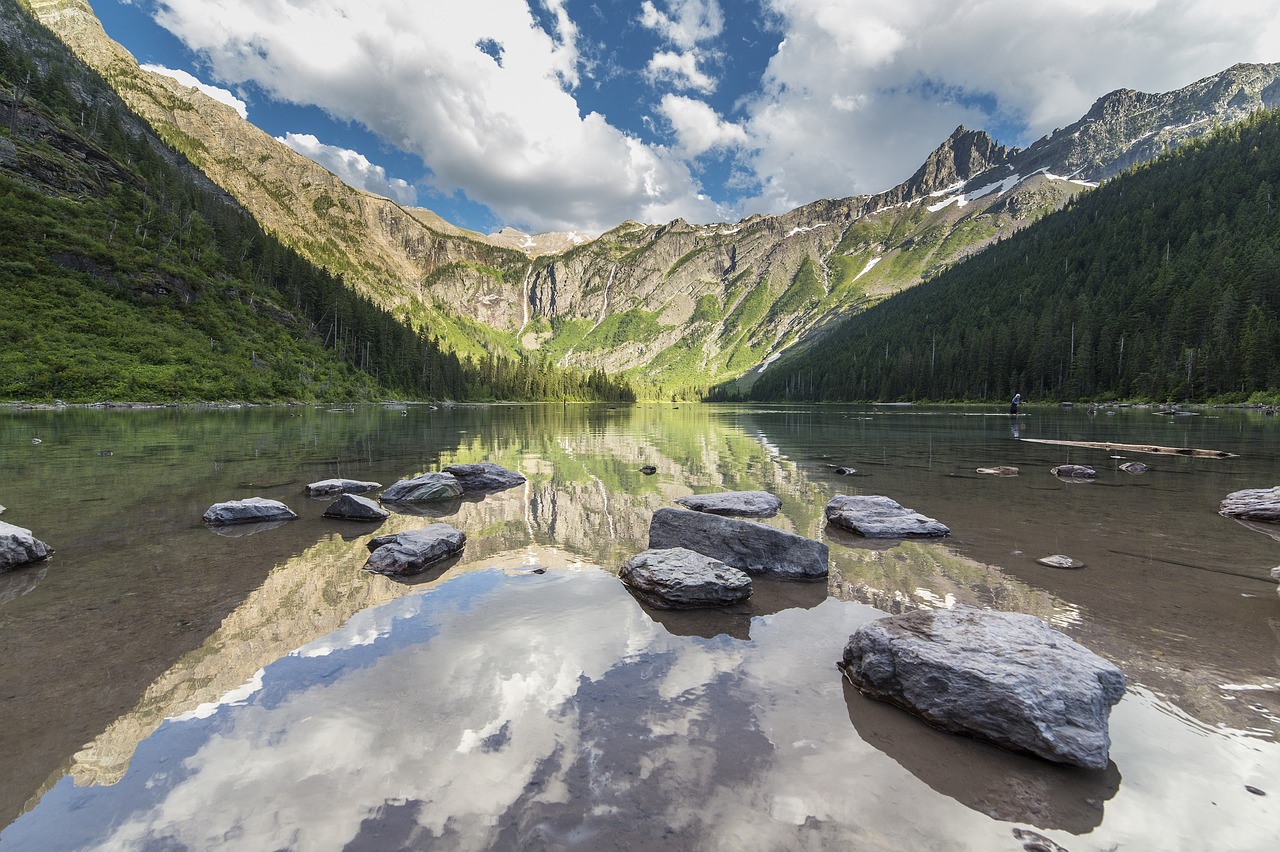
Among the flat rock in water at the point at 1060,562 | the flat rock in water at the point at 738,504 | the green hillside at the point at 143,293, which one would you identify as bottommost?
the flat rock in water at the point at 738,504

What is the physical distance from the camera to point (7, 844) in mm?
3547

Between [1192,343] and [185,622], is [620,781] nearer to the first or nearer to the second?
[185,622]

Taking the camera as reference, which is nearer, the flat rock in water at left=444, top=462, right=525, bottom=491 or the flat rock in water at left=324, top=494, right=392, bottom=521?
the flat rock in water at left=324, top=494, right=392, bottom=521

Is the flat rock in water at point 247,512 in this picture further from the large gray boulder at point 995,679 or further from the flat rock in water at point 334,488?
the large gray boulder at point 995,679

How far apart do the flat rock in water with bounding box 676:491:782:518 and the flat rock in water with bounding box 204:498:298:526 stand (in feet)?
34.7

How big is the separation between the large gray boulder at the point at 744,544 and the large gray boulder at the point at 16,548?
11371 mm

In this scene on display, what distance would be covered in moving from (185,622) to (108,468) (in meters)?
18.6

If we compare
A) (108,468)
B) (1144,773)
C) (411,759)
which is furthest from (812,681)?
(108,468)

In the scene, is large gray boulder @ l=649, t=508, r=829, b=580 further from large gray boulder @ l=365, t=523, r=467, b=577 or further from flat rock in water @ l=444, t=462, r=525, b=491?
flat rock in water @ l=444, t=462, r=525, b=491

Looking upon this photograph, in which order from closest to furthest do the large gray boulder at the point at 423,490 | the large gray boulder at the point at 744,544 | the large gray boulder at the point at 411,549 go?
the large gray boulder at the point at 411,549 < the large gray boulder at the point at 744,544 < the large gray boulder at the point at 423,490

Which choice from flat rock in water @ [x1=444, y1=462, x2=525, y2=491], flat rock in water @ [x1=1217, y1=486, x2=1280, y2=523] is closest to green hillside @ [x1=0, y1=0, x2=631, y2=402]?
flat rock in water @ [x1=444, y1=462, x2=525, y2=491]

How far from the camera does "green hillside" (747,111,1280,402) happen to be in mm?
90562

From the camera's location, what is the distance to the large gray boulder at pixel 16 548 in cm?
928

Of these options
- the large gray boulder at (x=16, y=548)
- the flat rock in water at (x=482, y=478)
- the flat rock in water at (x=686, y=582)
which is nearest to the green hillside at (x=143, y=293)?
the flat rock in water at (x=482, y=478)
